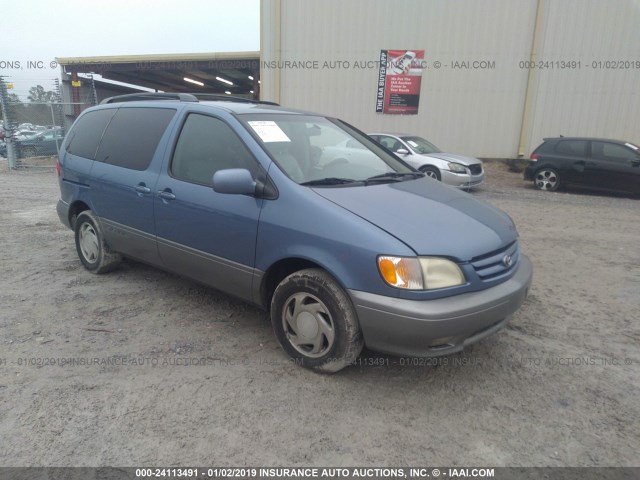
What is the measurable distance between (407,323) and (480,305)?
461 mm

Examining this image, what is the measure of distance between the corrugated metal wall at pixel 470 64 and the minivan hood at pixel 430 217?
13585 millimetres

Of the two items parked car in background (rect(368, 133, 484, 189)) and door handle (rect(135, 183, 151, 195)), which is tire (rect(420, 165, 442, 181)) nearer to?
parked car in background (rect(368, 133, 484, 189))

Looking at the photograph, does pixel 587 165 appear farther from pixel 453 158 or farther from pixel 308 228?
pixel 308 228

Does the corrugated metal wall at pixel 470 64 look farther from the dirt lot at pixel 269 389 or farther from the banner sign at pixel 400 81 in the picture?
the dirt lot at pixel 269 389

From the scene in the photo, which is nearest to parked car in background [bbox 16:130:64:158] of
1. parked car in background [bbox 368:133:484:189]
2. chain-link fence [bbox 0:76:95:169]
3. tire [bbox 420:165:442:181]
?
chain-link fence [bbox 0:76:95:169]

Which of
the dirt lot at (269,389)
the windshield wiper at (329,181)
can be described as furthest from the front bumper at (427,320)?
the windshield wiper at (329,181)

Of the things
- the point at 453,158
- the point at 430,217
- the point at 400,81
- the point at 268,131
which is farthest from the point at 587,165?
the point at 268,131

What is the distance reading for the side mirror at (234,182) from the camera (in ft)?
9.72

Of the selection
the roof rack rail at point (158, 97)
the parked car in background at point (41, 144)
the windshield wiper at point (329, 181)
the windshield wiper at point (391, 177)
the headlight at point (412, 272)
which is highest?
the roof rack rail at point (158, 97)

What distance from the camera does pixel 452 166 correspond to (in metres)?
10.8

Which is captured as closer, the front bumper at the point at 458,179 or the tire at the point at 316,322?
the tire at the point at 316,322

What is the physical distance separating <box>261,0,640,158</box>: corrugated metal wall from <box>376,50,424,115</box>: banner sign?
228 millimetres

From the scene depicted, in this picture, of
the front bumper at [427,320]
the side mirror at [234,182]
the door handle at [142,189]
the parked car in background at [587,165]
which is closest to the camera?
the front bumper at [427,320]

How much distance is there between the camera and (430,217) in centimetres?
288
